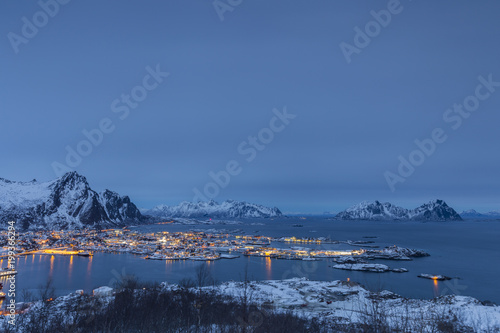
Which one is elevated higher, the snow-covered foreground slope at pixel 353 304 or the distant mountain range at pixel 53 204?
the distant mountain range at pixel 53 204

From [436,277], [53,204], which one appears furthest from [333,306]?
[53,204]

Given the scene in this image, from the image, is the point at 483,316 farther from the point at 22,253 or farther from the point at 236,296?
the point at 22,253

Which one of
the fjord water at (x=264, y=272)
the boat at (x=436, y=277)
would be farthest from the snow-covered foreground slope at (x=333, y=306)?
the boat at (x=436, y=277)

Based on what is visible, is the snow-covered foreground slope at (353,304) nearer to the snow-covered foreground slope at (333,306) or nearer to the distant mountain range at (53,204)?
the snow-covered foreground slope at (333,306)

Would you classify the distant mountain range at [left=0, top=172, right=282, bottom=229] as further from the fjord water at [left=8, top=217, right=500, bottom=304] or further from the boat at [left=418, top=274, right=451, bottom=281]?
the boat at [left=418, top=274, right=451, bottom=281]

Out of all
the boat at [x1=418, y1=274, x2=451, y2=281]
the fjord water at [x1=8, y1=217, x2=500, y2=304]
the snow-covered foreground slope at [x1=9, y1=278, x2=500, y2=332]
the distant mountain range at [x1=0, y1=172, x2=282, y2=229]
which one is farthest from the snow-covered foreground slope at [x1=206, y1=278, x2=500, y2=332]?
the distant mountain range at [x1=0, y1=172, x2=282, y2=229]

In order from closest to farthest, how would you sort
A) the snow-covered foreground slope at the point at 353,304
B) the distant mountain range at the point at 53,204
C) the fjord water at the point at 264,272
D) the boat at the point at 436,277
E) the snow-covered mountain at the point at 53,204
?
the snow-covered foreground slope at the point at 353,304, the fjord water at the point at 264,272, the boat at the point at 436,277, the distant mountain range at the point at 53,204, the snow-covered mountain at the point at 53,204

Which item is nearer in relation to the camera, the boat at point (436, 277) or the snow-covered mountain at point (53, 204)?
the boat at point (436, 277)
